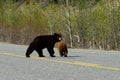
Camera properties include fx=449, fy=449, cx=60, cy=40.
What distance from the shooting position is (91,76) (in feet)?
27.9

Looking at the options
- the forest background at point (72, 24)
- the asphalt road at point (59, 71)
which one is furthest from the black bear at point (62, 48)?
the forest background at point (72, 24)

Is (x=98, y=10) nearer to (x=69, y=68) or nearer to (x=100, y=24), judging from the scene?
(x=100, y=24)

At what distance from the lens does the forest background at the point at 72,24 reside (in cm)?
1909

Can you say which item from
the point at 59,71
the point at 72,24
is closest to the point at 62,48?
the point at 59,71

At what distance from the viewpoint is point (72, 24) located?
854 inches

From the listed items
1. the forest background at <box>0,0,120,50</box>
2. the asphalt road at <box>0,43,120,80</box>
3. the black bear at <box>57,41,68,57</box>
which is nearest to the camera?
the asphalt road at <box>0,43,120,80</box>

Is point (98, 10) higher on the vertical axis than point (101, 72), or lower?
higher

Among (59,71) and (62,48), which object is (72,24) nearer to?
(62,48)

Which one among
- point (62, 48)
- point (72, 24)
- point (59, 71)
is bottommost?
point (59, 71)

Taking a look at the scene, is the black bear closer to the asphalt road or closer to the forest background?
the asphalt road

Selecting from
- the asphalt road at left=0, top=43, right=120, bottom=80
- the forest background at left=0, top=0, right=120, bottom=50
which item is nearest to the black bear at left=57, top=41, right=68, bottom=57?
the asphalt road at left=0, top=43, right=120, bottom=80

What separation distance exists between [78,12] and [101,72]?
12.9 m

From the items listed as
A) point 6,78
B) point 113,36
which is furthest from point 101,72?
point 113,36

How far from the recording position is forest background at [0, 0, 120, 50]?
19094mm
